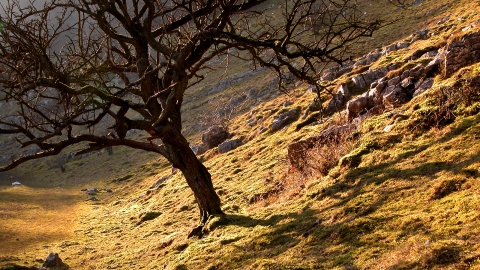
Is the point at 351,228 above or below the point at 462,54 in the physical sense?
below

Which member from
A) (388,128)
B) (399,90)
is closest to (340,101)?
(399,90)

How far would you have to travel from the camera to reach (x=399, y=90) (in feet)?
44.2

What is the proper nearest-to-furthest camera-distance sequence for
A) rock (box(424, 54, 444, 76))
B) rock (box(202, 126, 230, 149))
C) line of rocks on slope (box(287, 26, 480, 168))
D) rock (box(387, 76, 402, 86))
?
line of rocks on slope (box(287, 26, 480, 168)) → rock (box(424, 54, 444, 76)) → rock (box(387, 76, 402, 86)) → rock (box(202, 126, 230, 149))

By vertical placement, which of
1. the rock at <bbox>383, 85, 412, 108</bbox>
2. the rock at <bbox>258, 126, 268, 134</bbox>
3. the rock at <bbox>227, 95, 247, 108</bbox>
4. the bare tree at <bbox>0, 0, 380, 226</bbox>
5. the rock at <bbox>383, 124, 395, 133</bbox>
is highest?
the bare tree at <bbox>0, 0, 380, 226</bbox>

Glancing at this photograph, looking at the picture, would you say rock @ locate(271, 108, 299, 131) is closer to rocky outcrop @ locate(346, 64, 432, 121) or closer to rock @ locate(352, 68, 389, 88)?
rock @ locate(352, 68, 389, 88)

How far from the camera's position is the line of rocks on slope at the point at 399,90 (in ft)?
40.1

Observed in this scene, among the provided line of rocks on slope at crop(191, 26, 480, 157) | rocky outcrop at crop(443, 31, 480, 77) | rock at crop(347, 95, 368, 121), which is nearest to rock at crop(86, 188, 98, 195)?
line of rocks on slope at crop(191, 26, 480, 157)

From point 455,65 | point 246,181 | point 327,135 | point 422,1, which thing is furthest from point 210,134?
point 422,1

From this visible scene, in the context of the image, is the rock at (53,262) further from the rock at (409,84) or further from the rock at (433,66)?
the rock at (433,66)

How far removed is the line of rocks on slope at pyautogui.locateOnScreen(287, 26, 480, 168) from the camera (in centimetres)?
1223

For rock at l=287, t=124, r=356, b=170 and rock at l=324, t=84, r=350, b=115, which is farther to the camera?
rock at l=324, t=84, r=350, b=115

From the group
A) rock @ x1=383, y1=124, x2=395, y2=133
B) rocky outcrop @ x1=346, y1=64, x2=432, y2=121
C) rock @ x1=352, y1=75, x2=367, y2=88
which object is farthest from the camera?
rock @ x1=352, y1=75, x2=367, y2=88

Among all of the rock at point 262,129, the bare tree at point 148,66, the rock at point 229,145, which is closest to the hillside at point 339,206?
the bare tree at point 148,66

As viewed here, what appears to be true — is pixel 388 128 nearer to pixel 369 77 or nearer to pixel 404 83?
pixel 404 83
